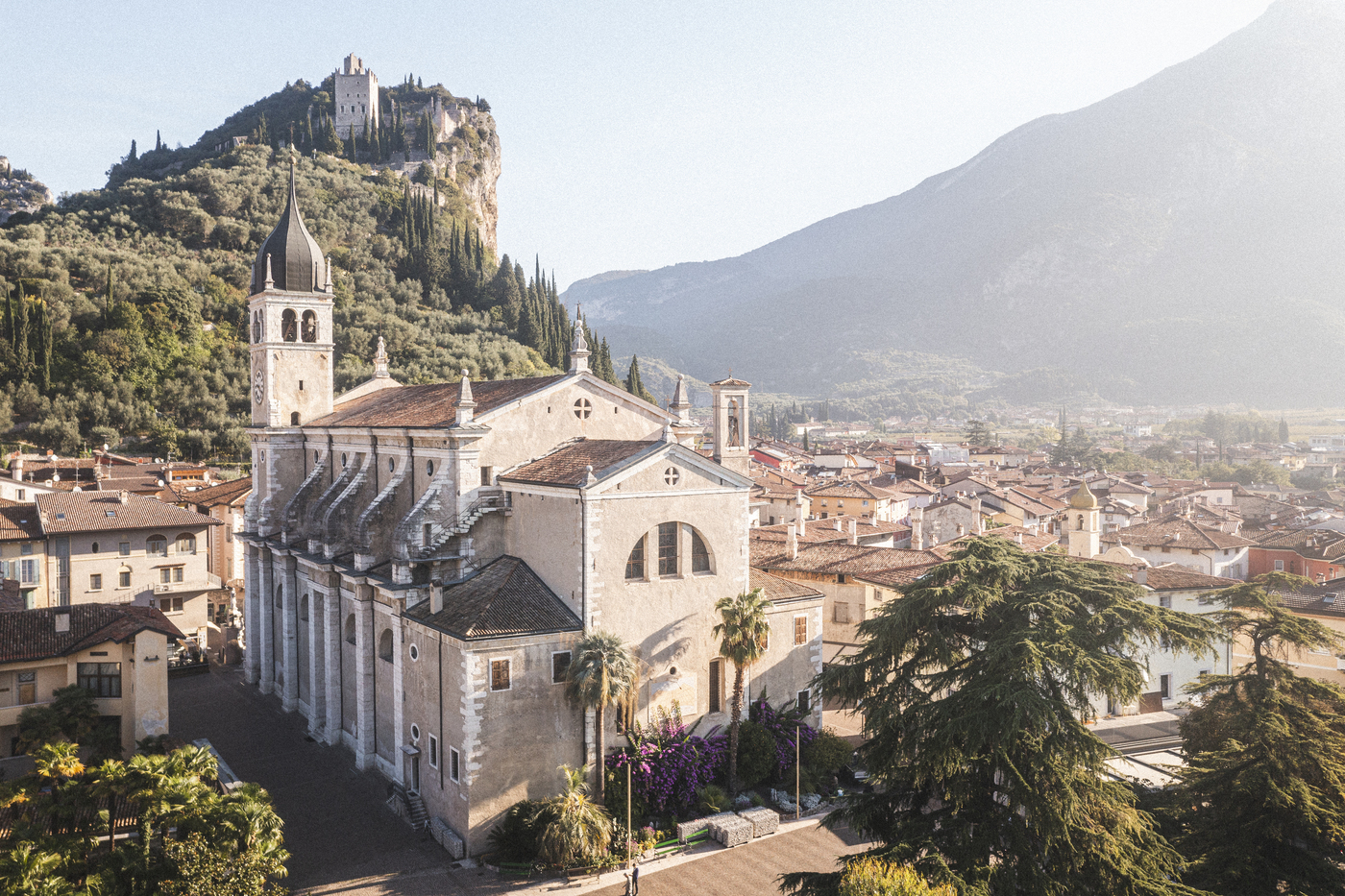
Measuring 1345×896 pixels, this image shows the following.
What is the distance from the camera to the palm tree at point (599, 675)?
28234 mm

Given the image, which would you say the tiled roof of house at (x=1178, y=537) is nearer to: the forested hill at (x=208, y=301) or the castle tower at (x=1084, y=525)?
the castle tower at (x=1084, y=525)

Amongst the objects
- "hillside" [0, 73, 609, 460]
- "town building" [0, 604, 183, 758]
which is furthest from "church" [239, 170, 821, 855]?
"hillside" [0, 73, 609, 460]

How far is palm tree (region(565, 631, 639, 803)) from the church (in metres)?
0.69

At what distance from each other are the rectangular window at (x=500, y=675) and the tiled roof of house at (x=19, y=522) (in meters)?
36.1

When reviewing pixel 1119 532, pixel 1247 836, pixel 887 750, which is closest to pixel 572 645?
pixel 887 750

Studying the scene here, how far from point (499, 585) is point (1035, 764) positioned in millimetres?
17776

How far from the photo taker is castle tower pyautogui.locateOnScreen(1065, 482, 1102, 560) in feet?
182

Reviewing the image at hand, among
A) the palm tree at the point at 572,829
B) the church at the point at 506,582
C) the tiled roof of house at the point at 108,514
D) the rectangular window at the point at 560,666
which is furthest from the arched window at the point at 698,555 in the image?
the tiled roof of house at the point at 108,514

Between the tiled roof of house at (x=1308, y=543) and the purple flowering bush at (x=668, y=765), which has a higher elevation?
the tiled roof of house at (x=1308, y=543)

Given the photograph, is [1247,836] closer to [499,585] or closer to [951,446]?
[499,585]

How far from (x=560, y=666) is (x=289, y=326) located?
93.1ft

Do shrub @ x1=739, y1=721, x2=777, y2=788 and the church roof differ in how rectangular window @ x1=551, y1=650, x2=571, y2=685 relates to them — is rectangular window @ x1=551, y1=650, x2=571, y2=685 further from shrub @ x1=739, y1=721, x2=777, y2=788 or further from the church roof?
the church roof

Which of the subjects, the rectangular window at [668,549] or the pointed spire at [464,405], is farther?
the pointed spire at [464,405]

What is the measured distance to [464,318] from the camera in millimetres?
118750
